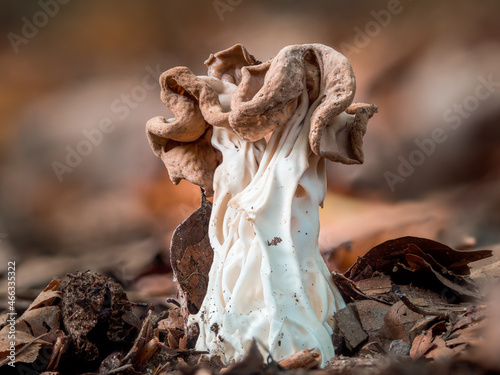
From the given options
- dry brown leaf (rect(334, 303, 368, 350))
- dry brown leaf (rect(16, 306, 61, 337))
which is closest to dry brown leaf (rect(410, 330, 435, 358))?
→ dry brown leaf (rect(334, 303, 368, 350))

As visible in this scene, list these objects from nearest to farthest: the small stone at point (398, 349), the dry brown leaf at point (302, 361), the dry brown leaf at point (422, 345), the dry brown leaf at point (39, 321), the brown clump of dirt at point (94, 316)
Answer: the dry brown leaf at point (302, 361) → the dry brown leaf at point (422, 345) → the small stone at point (398, 349) → the brown clump of dirt at point (94, 316) → the dry brown leaf at point (39, 321)

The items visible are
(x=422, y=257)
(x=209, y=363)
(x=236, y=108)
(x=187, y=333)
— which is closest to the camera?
(x=209, y=363)

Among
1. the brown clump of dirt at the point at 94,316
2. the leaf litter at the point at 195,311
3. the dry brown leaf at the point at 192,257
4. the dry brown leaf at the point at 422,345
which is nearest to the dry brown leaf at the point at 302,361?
the leaf litter at the point at 195,311

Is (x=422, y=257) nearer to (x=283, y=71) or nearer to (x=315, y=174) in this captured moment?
(x=315, y=174)

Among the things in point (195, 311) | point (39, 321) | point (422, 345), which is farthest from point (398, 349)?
point (39, 321)

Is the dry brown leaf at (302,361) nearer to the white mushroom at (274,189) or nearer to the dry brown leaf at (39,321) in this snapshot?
the white mushroom at (274,189)

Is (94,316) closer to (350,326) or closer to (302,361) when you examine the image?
(302,361)

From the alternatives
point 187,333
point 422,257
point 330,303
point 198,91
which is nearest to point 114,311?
point 187,333

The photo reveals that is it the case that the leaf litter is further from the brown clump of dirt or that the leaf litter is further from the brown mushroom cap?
the brown mushroom cap

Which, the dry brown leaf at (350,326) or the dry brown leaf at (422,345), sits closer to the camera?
the dry brown leaf at (422,345)
